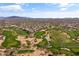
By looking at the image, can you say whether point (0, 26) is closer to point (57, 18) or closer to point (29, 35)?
point (29, 35)

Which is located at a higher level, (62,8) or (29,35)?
(62,8)

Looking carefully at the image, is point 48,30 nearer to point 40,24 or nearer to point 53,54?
point 40,24

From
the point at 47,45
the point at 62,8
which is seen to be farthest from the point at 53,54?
the point at 62,8

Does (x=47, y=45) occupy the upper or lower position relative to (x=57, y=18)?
lower

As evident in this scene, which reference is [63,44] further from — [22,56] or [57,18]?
[22,56]

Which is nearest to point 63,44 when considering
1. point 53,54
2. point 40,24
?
point 53,54

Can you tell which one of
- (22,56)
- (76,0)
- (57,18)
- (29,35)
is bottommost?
(22,56)

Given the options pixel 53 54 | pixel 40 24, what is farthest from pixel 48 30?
pixel 53 54
